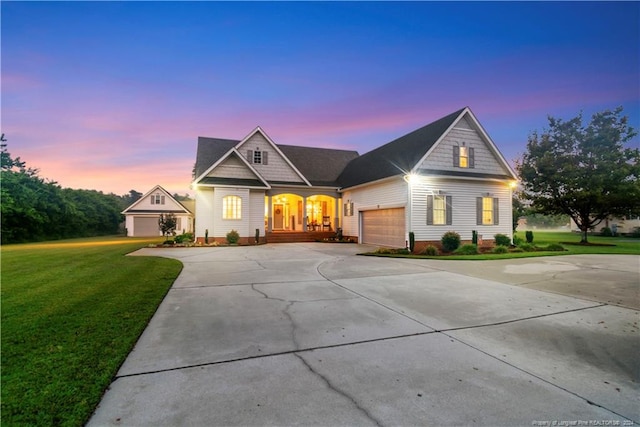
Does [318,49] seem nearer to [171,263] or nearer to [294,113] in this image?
[294,113]

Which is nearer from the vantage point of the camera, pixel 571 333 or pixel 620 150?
pixel 571 333

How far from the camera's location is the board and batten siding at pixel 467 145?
16453mm

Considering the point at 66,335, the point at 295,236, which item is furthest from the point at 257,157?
the point at 66,335

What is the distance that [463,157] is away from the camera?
56.2 ft

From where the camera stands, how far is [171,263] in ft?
35.3

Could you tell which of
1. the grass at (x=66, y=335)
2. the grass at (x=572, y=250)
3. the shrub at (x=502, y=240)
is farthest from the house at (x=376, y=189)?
the grass at (x=66, y=335)

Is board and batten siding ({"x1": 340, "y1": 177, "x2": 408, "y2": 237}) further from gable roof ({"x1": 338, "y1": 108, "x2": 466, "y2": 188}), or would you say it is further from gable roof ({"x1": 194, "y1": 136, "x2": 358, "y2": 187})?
gable roof ({"x1": 194, "y1": 136, "x2": 358, "y2": 187})

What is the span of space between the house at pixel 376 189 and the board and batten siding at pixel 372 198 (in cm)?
6

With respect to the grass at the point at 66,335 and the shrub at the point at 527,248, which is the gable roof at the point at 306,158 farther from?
the grass at the point at 66,335

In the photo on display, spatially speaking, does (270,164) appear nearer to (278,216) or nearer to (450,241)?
(278,216)

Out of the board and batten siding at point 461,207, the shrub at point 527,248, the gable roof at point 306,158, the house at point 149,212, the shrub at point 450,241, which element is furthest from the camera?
the house at point 149,212

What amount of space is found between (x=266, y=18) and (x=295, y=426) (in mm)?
14530

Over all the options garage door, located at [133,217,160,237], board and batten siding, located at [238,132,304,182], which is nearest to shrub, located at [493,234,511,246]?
board and batten siding, located at [238,132,304,182]

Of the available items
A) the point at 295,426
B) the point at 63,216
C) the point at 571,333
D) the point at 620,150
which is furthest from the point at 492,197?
the point at 63,216
